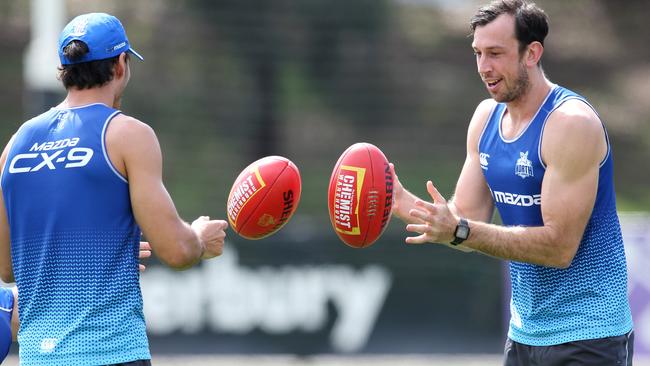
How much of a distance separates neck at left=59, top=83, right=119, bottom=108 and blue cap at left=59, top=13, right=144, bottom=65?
114 millimetres

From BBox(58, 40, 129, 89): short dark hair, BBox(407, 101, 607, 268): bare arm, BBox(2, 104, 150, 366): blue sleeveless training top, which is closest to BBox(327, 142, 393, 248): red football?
BBox(407, 101, 607, 268): bare arm

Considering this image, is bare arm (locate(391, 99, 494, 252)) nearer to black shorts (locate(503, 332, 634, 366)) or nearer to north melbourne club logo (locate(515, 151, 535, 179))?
north melbourne club logo (locate(515, 151, 535, 179))

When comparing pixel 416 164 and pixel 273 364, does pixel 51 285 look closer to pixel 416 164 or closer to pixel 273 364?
pixel 273 364

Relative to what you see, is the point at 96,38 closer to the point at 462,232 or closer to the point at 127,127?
the point at 127,127

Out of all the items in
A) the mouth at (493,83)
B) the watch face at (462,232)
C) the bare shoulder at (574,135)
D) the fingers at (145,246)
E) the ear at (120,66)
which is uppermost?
the ear at (120,66)

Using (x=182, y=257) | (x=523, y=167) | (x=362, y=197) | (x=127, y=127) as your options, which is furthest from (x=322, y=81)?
(x=127, y=127)

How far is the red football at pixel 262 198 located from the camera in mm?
5062

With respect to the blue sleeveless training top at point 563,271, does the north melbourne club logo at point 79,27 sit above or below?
above

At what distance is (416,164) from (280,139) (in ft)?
8.09

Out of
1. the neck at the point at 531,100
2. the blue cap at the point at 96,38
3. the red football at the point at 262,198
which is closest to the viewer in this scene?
the blue cap at the point at 96,38

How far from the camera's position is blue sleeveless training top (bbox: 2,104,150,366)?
13.1 feet

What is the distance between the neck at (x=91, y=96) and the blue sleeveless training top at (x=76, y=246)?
0.05 m

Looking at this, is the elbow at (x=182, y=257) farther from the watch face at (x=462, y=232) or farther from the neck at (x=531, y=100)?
the neck at (x=531, y=100)

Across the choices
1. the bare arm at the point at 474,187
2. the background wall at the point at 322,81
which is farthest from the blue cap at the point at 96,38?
the background wall at the point at 322,81
